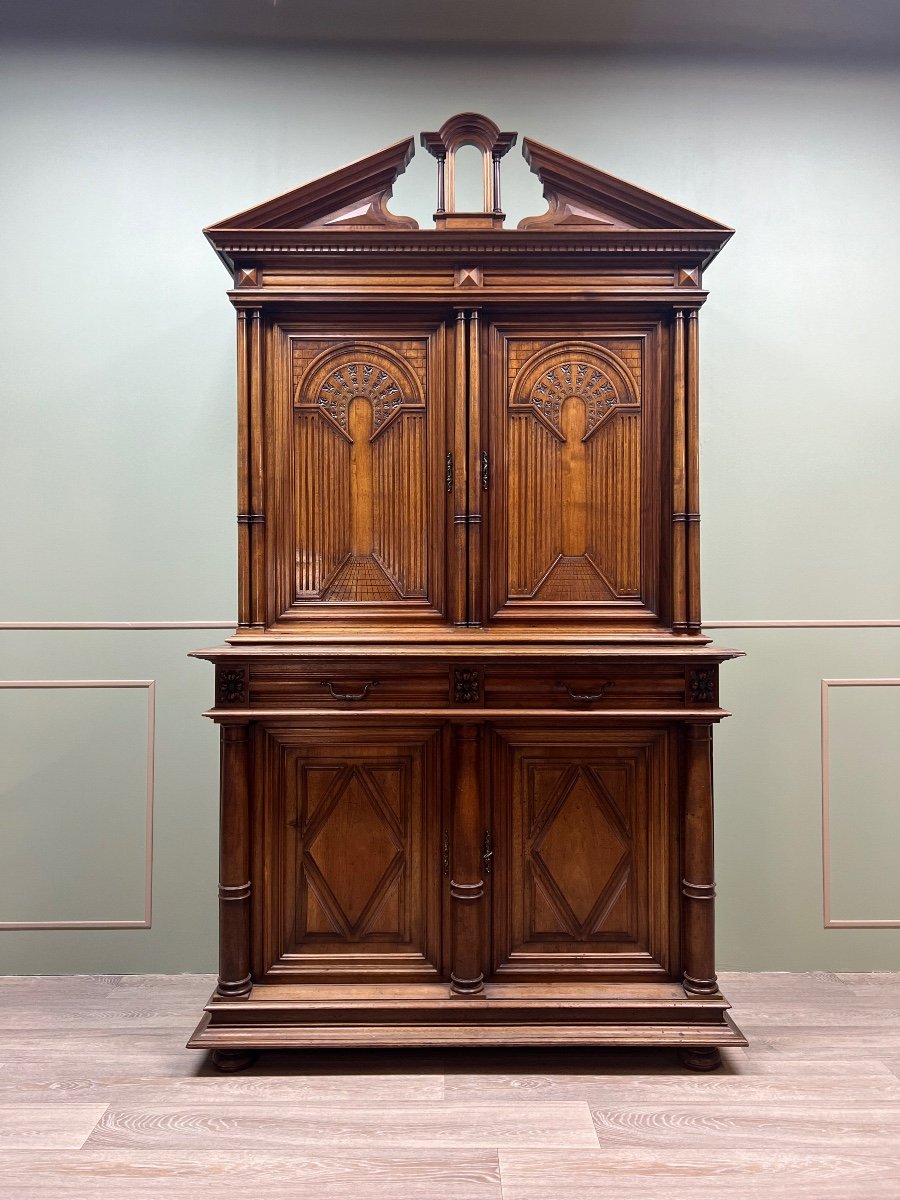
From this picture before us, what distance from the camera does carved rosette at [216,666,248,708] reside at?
1998mm

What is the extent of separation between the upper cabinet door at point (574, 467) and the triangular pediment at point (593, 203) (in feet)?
0.91

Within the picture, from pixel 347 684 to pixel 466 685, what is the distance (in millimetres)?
325

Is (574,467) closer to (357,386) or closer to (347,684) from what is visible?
(357,386)

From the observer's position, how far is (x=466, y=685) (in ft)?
6.56

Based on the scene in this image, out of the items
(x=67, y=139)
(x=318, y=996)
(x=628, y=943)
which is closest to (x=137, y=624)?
(x=318, y=996)

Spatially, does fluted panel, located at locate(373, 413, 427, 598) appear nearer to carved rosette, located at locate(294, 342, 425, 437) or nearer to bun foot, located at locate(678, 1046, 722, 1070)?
carved rosette, located at locate(294, 342, 425, 437)

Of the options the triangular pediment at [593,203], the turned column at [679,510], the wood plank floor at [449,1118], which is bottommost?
the wood plank floor at [449,1118]

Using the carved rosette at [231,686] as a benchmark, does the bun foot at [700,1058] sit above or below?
below

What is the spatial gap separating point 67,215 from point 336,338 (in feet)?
4.25

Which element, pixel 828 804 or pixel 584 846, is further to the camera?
pixel 828 804

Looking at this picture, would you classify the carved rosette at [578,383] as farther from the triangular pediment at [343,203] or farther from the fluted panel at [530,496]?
the triangular pediment at [343,203]

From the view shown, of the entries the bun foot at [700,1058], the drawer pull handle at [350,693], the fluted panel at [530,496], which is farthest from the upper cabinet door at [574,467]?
the bun foot at [700,1058]

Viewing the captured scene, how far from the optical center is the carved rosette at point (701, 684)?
6.61 ft

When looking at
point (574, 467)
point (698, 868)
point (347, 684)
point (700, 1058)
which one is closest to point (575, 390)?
point (574, 467)
